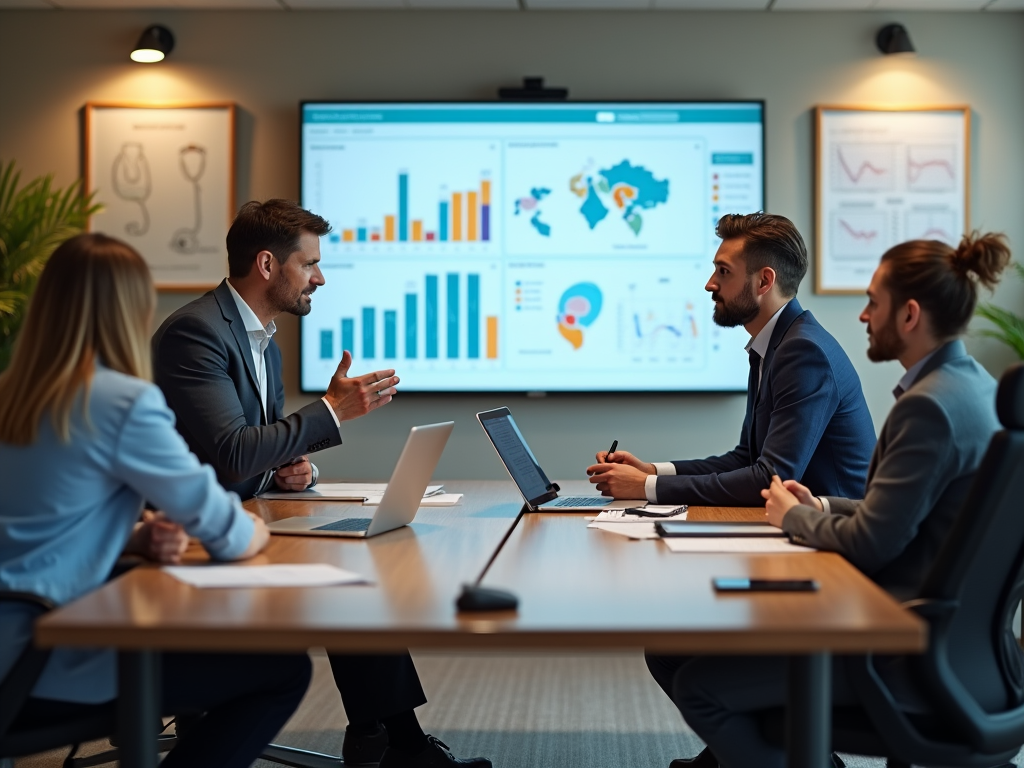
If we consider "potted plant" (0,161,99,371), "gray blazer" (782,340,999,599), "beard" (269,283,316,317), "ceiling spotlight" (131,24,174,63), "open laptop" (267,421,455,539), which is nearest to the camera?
"gray blazer" (782,340,999,599)

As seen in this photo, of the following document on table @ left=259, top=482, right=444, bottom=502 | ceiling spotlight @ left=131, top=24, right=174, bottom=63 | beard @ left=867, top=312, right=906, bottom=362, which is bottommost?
document on table @ left=259, top=482, right=444, bottom=502

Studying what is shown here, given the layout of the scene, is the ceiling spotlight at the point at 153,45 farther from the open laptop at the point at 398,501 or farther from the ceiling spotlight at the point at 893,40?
the ceiling spotlight at the point at 893,40

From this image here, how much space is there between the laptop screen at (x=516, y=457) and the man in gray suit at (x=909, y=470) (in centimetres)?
83

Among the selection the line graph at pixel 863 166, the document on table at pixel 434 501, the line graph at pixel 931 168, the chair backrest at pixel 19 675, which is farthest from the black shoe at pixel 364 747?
the line graph at pixel 931 168

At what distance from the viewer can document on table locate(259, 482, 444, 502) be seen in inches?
113

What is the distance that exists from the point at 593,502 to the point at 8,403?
1513mm

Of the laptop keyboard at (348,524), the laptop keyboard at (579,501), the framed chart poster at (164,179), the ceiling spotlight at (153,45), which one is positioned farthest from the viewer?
the framed chart poster at (164,179)

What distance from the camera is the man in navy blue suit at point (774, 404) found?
2.63m

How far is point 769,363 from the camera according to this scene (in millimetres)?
2789

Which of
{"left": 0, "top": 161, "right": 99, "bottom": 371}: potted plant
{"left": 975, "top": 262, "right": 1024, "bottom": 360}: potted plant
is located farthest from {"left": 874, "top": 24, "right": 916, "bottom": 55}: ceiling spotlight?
{"left": 0, "top": 161, "right": 99, "bottom": 371}: potted plant

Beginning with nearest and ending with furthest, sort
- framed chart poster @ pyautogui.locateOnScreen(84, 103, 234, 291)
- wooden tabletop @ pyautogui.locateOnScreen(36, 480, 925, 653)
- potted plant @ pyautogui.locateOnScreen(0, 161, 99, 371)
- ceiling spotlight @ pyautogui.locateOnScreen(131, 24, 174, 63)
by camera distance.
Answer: wooden tabletop @ pyautogui.locateOnScreen(36, 480, 925, 653) → potted plant @ pyautogui.locateOnScreen(0, 161, 99, 371) → ceiling spotlight @ pyautogui.locateOnScreen(131, 24, 174, 63) → framed chart poster @ pyautogui.locateOnScreen(84, 103, 234, 291)

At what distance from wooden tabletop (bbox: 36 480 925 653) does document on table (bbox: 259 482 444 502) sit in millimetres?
830

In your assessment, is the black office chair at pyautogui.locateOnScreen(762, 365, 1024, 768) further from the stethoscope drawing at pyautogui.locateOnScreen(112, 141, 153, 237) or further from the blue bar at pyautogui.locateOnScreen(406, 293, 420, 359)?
the stethoscope drawing at pyautogui.locateOnScreen(112, 141, 153, 237)

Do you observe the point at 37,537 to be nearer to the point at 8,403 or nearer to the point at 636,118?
the point at 8,403
